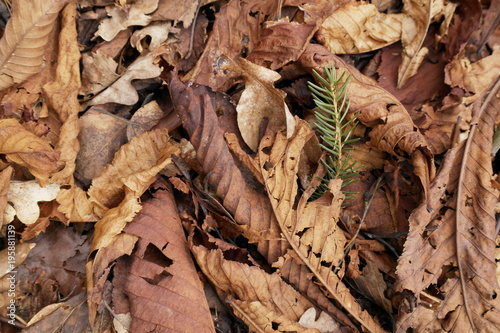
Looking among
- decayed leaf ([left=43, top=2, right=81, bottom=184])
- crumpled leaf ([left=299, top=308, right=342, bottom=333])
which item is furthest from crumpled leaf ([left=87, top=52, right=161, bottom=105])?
crumpled leaf ([left=299, top=308, right=342, bottom=333])

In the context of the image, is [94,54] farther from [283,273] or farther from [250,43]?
[283,273]

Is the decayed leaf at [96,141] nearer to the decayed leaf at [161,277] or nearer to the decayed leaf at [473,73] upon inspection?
the decayed leaf at [161,277]

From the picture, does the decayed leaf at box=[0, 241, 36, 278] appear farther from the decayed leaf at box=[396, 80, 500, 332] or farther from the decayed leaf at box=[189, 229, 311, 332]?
the decayed leaf at box=[396, 80, 500, 332]

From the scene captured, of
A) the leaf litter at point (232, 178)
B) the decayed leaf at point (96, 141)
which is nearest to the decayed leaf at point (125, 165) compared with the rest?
the leaf litter at point (232, 178)

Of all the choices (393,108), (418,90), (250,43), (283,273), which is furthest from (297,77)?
(283,273)

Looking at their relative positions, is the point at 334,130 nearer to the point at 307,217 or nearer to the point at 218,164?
the point at 307,217

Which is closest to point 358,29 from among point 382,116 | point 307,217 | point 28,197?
point 382,116
